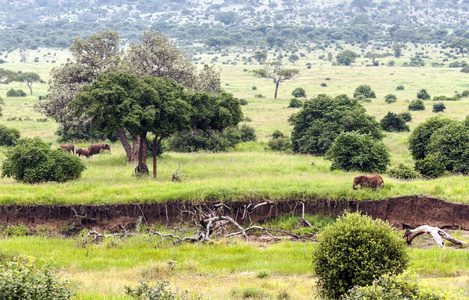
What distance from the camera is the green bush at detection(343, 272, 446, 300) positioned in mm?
8234

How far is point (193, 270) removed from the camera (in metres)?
13.3

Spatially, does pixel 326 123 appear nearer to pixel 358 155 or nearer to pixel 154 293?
pixel 358 155

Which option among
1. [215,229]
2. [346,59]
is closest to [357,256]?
[215,229]

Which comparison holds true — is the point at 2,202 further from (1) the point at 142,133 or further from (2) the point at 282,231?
(2) the point at 282,231

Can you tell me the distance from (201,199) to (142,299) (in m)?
8.95

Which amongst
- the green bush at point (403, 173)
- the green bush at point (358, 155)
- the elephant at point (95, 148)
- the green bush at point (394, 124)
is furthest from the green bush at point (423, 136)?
the elephant at point (95, 148)

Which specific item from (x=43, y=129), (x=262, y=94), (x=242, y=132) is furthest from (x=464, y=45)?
(x=43, y=129)

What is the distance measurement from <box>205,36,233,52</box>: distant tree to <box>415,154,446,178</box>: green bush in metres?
116

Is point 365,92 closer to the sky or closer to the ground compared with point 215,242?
closer to the sky

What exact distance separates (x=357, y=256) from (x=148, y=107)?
14091mm

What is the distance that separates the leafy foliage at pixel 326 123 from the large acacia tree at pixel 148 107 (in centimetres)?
893

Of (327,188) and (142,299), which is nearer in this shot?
(142,299)

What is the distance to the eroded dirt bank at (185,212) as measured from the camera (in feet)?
60.1

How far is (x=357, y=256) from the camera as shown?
10.8 metres
